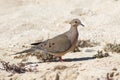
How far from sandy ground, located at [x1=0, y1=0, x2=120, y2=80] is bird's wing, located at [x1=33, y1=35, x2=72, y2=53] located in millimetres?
305

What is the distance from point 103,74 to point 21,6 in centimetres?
668

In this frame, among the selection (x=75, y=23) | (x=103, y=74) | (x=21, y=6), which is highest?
(x=21, y=6)

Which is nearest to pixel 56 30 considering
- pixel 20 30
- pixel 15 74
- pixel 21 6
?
pixel 20 30

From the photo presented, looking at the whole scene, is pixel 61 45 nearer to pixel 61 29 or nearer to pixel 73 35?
pixel 73 35

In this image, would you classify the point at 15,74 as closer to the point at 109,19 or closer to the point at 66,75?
the point at 66,75

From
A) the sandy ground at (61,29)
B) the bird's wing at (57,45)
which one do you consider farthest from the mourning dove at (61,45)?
the sandy ground at (61,29)

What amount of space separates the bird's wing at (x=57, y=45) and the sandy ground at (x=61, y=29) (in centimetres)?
31

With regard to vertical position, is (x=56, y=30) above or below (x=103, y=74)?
above

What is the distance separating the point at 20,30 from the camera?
14.6 m

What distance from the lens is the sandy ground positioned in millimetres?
10789

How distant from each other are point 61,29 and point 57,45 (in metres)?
2.86

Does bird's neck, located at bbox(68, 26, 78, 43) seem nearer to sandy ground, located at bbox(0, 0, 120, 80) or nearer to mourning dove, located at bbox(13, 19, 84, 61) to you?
mourning dove, located at bbox(13, 19, 84, 61)

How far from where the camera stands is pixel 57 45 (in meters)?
11.8

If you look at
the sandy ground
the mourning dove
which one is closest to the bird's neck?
the mourning dove
